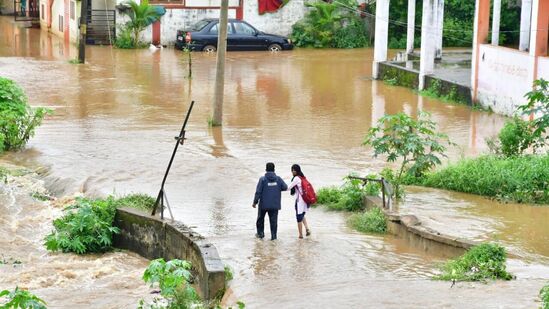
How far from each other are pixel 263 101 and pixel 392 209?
12623mm

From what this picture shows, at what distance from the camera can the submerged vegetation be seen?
15.6 metres

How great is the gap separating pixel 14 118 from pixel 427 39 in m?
12.9

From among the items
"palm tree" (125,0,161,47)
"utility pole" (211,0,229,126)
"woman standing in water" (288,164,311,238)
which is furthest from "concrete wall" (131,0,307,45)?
"woman standing in water" (288,164,311,238)

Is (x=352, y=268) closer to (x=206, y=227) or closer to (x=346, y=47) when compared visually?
(x=206, y=227)

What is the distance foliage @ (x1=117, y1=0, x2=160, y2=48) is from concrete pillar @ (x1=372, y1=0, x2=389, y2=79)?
9845mm

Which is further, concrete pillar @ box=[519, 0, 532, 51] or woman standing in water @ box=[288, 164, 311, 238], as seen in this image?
concrete pillar @ box=[519, 0, 532, 51]

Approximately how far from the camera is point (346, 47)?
41.1 m

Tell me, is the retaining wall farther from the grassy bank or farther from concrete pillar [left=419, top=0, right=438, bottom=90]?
concrete pillar [left=419, top=0, right=438, bottom=90]

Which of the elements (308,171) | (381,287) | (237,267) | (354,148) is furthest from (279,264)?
(354,148)

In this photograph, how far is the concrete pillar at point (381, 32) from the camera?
32.7m

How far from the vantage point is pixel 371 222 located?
50.5 feet

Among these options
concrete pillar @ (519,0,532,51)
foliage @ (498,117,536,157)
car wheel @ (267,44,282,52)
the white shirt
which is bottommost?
the white shirt

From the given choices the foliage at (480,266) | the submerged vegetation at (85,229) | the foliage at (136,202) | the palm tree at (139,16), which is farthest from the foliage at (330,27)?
the foliage at (480,266)

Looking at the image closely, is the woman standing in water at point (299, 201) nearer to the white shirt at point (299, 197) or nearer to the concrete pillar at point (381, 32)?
the white shirt at point (299, 197)
